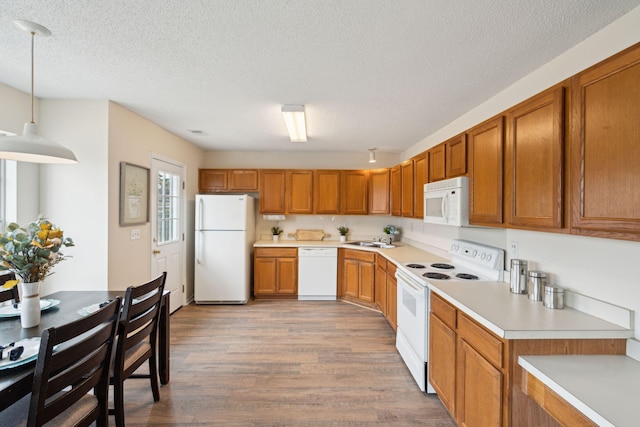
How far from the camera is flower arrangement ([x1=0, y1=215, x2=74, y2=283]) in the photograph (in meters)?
1.46

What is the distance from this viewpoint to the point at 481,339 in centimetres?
150

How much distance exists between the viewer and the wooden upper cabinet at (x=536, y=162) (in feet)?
4.66

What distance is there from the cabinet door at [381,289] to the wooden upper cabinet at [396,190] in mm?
856

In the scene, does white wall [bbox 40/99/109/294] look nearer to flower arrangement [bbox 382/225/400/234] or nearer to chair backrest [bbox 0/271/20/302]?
chair backrest [bbox 0/271/20/302]

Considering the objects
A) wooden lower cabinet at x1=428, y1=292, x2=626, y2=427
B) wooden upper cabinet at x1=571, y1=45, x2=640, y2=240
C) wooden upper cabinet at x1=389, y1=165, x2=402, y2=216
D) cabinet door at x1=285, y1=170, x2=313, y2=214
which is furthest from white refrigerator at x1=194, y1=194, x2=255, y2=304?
wooden upper cabinet at x1=571, y1=45, x2=640, y2=240

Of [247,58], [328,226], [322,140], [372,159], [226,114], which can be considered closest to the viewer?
[247,58]

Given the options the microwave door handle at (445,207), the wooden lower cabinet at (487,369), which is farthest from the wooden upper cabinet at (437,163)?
the wooden lower cabinet at (487,369)

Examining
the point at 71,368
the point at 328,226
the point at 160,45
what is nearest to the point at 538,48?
the point at 160,45

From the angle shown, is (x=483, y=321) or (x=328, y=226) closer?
(x=483, y=321)

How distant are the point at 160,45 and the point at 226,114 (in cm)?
124

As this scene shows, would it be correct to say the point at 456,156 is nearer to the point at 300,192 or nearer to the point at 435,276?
the point at 435,276

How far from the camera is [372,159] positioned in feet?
14.0

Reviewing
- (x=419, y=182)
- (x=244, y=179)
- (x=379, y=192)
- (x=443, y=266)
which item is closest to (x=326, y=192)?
(x=379, y=192)

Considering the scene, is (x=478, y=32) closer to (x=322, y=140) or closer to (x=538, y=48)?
(x=538, y=48)
